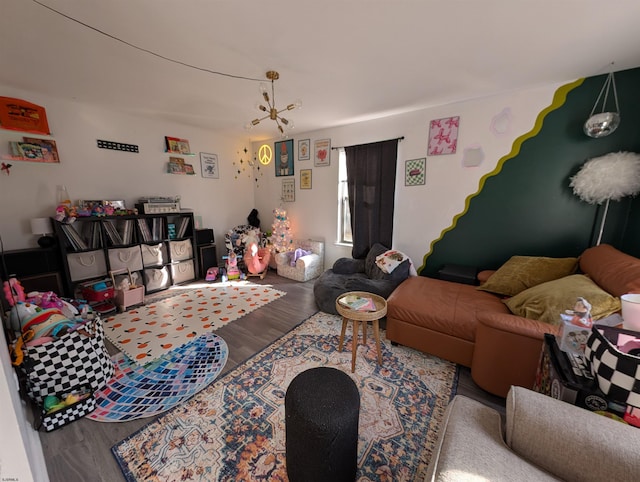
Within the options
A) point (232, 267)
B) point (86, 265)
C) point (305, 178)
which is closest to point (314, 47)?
point (305, 178)

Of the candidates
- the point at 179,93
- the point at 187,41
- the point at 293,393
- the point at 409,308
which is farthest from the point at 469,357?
the point at 179,93

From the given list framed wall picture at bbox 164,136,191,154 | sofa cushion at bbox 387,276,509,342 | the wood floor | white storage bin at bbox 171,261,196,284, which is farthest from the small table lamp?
sofa cushion at bbox 387,276,509,342

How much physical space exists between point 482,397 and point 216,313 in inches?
111

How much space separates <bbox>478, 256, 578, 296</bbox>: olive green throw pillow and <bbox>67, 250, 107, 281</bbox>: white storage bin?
464 cm

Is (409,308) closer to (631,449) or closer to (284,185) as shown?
(631,449)

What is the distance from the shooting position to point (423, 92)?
255cm

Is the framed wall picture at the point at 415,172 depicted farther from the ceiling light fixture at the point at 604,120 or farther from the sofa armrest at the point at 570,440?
the sofa armrest at the point at 570,440

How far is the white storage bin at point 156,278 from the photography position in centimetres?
347

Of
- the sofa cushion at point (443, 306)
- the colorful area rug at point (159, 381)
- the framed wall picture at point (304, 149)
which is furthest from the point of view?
the framed wall picture at point (304, 149)

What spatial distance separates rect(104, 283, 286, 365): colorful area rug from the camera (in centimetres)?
232

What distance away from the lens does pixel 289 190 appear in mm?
4566

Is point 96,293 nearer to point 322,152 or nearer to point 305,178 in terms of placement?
Result: point 305,178

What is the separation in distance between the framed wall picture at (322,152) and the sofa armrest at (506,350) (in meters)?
3.19

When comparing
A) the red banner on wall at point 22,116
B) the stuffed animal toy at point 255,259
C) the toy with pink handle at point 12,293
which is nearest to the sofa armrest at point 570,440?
the toy with pink handle at point 12,293
